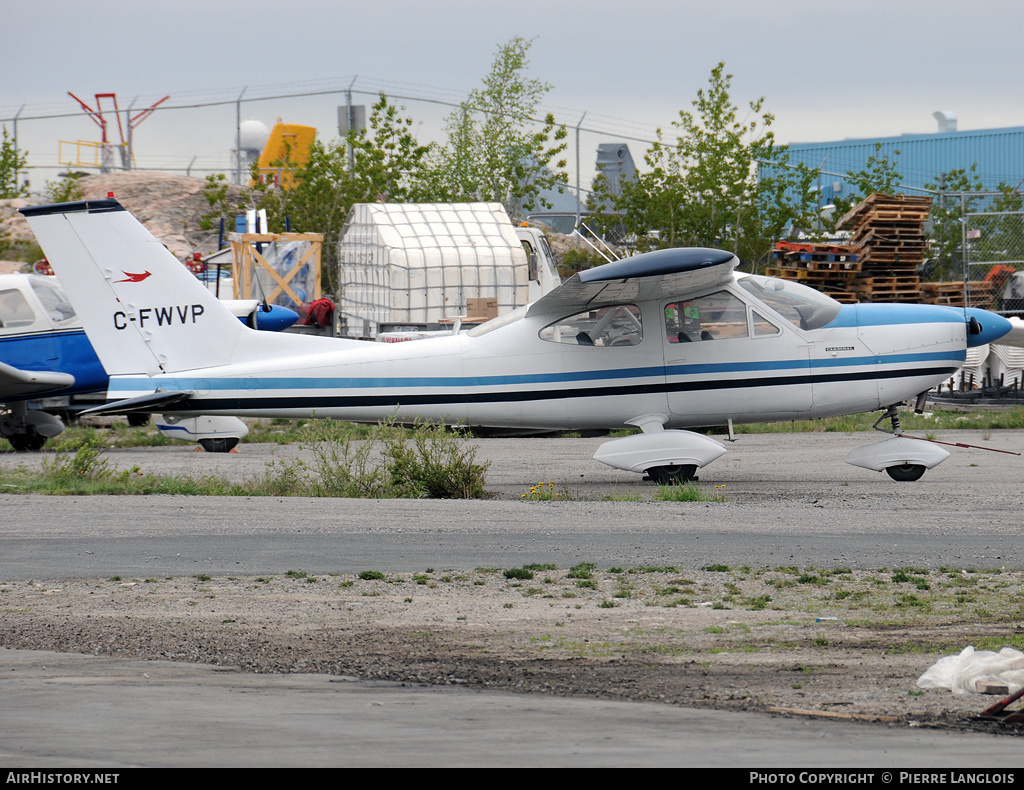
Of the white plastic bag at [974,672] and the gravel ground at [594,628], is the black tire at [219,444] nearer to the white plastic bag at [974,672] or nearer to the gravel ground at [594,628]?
the gravel ground at [594,628]

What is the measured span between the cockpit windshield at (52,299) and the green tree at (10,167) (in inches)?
922

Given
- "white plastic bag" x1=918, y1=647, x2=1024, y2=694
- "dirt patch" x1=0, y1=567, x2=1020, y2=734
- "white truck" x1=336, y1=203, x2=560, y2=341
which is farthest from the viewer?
"white truck" x1=336, y1=203, x2=560, y2=341

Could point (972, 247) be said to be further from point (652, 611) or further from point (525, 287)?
point (652, 611)

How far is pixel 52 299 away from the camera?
57.9 ft

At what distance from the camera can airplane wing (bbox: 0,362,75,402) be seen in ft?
55.0

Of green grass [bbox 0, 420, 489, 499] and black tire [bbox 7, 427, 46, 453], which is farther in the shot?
black tire [bbox 7, 427, 46, 453]

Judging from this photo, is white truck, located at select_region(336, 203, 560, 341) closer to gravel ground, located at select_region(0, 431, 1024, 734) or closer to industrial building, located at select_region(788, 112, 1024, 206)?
gravel ground, located at select_region(0, 431, 1024, 734)

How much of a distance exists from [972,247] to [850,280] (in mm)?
6265

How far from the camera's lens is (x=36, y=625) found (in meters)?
6.07

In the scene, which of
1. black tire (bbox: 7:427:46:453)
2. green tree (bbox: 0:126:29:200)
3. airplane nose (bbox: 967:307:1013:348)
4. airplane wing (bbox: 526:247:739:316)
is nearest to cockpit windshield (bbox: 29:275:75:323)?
black tire (bbox: 7:427:46:453)

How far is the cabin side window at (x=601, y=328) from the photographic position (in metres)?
12.7

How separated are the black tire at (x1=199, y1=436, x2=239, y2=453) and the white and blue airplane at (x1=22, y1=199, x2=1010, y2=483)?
389 cm

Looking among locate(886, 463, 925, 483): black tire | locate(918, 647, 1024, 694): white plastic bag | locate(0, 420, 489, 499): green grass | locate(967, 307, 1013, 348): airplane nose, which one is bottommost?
locate(886, 463, 925, 483): black tire

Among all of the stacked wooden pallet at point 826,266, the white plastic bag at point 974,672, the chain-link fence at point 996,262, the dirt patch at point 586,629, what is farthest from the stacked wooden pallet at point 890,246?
the white plastic bag at point 974,672
